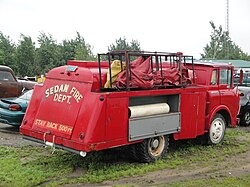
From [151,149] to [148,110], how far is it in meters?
0.91

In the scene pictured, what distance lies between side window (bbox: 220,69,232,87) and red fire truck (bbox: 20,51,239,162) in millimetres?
1172

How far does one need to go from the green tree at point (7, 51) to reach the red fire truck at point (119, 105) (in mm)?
35189

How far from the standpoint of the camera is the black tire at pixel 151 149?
26.5 feet

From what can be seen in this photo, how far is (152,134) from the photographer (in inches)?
318

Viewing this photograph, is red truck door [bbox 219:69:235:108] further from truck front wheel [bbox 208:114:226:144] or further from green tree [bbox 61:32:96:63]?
green tree [bbox 61:32:96:63]

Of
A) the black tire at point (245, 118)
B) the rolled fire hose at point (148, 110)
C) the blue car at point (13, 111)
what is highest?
the rolled fire hose at point (148, 110)

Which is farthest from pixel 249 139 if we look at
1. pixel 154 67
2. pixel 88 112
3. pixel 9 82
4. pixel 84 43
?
pixel 84 43

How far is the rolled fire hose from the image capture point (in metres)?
7.72

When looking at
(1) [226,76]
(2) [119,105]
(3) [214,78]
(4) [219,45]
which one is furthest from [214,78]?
(4) [219,45]

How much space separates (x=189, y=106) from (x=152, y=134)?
1.39 metres

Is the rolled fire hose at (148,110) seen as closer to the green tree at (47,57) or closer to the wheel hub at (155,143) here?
the wheel hub at (155,143)

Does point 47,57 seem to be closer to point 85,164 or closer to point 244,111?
point 244,111

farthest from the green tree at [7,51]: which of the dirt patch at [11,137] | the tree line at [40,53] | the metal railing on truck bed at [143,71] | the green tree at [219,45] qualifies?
the green tree at [219,45]

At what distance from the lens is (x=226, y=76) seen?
1069cm
